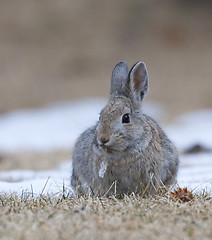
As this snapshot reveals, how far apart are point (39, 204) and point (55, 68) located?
22923mm

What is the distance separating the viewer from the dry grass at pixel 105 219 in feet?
9.56

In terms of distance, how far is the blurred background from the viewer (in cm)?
2322

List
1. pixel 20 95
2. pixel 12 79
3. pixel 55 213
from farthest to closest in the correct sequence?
pixel 12 79 < pixel 20 95 < pixel 55 213

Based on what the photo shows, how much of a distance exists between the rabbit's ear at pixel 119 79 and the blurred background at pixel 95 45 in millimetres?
16096

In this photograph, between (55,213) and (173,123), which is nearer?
(55,213)

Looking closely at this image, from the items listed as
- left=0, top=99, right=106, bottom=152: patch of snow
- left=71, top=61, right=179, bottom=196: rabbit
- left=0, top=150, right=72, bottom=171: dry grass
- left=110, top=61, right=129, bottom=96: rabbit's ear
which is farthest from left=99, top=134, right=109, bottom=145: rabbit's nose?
left=0, top=99, right=106, bottom=152: patch of snow

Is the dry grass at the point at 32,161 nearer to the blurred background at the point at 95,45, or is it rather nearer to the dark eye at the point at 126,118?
the dark eye at the point at 126,118

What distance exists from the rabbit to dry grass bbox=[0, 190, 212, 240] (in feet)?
1.34

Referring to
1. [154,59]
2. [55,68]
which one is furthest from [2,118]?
[154,59]

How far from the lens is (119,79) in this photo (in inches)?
194

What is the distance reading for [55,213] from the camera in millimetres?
3451

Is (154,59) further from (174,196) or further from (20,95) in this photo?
(174,196)

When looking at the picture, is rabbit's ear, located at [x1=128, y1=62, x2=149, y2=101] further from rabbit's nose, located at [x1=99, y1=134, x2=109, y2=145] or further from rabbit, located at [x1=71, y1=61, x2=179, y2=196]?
rabbit's nose, located at [x1=99, y1=134, x2=109, y2=145]

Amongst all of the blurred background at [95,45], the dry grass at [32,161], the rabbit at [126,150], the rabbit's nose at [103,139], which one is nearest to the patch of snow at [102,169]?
the rabbit at [126,150]
